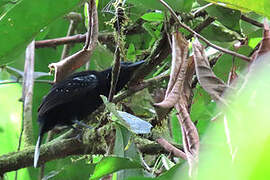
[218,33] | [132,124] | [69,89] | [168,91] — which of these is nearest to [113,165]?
[132,124]

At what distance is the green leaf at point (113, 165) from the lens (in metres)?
1.08

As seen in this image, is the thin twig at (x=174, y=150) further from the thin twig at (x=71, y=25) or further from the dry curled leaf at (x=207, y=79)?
the thin twig at (x=71, y=25)

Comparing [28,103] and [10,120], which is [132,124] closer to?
[28,103]

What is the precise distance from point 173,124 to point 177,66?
2.93 feet

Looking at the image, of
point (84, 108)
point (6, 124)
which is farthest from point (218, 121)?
point (6, 124)

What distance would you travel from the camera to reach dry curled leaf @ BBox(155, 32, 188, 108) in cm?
95

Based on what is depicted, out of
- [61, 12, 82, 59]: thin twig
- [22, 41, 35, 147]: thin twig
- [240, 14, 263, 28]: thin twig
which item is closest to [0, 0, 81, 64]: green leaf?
[240, 14, 263, 28]: thin twig

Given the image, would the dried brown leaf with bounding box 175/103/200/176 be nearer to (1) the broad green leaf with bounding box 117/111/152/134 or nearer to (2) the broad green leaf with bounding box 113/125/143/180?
(1) the broad green leaf with bounding box 117/111/152/134

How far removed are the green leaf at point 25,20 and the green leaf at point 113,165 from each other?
455 millimetres

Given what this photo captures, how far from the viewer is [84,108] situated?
2.50 m

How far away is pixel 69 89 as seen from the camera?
249 centimetres

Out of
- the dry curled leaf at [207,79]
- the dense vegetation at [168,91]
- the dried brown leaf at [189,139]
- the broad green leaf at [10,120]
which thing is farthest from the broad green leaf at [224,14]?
the broad green leaf at [10,120]

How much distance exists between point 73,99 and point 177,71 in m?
1.59

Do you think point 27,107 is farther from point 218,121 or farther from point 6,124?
point 218,121
